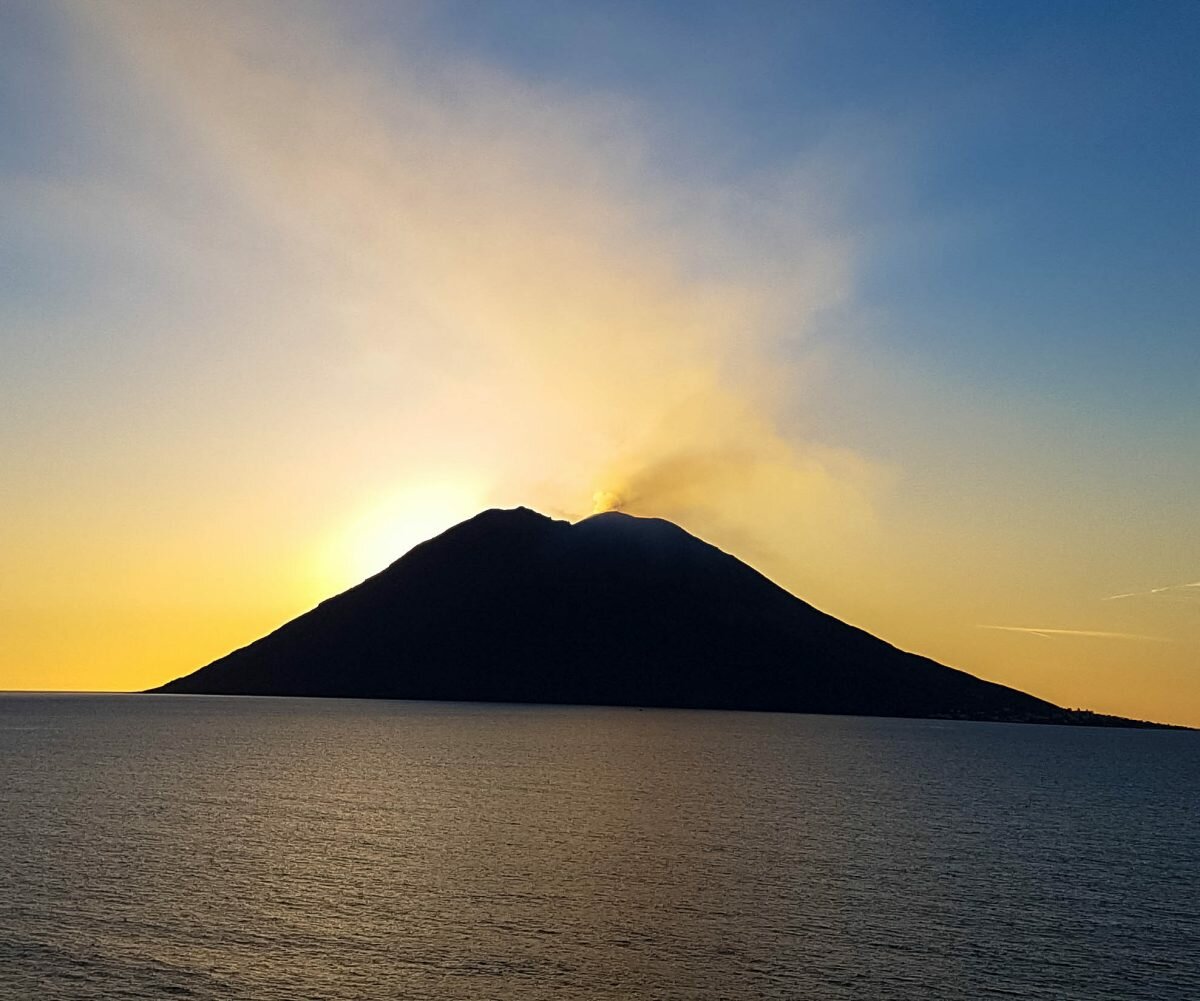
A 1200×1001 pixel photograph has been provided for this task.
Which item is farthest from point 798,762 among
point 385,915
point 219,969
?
point 219,969

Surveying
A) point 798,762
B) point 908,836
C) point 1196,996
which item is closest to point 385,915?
point 1196,996

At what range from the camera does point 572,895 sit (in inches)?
2702

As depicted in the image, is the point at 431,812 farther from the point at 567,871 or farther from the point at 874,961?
the point at 874,961

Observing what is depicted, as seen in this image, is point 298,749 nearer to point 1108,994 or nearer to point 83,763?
point 83,763

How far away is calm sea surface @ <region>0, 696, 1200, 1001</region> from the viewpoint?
51.4 m

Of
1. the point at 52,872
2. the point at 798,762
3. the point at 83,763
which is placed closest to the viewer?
the point at 52,872

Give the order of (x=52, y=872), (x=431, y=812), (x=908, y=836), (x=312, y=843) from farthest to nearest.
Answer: (x=431, y=812) < (x=908, y=836) < (x=312, y=843) < (x=52, y=872)

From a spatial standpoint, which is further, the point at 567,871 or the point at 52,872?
the point at 567,871

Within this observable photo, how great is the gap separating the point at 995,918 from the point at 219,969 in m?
45.7

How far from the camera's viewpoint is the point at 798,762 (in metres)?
195

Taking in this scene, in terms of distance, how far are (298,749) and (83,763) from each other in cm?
4479

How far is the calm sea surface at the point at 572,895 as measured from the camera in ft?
169

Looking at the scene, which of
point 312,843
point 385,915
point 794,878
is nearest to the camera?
point 385,915

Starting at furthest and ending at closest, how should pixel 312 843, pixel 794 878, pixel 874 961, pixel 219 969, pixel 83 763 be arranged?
pixel 83 763
pixel 312 843
pixel 794 878
pixel 874 961
pixel 219 969
